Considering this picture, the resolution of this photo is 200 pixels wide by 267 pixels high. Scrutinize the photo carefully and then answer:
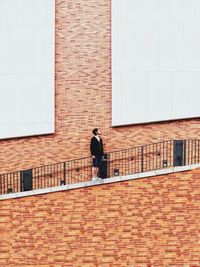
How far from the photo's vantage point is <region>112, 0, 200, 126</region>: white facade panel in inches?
785

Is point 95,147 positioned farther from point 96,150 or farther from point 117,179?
point 117,179

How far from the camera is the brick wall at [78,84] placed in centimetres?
2053

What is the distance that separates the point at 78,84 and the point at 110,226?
5.45 meters

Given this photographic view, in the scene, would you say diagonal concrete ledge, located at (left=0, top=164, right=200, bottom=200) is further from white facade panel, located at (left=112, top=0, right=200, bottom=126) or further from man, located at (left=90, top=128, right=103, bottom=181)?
white facade panel, located at (left=112, top=0, right=200, bottom=126)

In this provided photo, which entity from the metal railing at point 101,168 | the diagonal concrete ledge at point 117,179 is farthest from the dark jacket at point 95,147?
the diagonal concrete ledge at point 117,179

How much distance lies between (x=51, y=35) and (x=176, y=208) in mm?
7348

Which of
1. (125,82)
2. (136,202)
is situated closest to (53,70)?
(125,82)

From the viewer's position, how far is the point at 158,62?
787 inches

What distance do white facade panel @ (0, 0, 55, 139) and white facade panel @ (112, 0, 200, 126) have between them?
238 cm

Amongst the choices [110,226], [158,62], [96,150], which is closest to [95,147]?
[96,150]

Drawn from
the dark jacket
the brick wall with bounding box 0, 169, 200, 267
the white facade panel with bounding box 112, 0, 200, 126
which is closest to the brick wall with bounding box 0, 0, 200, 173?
the white facade panel with bounding box 112, 0, 200, 126

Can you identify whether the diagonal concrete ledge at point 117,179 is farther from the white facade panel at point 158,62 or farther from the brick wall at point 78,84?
the white facade panel at point 158,62

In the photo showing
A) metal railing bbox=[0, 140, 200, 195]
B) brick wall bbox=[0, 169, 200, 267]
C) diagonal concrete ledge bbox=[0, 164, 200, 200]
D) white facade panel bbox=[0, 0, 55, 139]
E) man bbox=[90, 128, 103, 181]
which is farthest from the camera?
white facade panel bbox=[0, 0, 55, 139]

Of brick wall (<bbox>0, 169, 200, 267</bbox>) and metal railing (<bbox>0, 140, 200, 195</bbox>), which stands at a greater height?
metal railing (<bbox>0, 140, 200, 195</bbox>)
